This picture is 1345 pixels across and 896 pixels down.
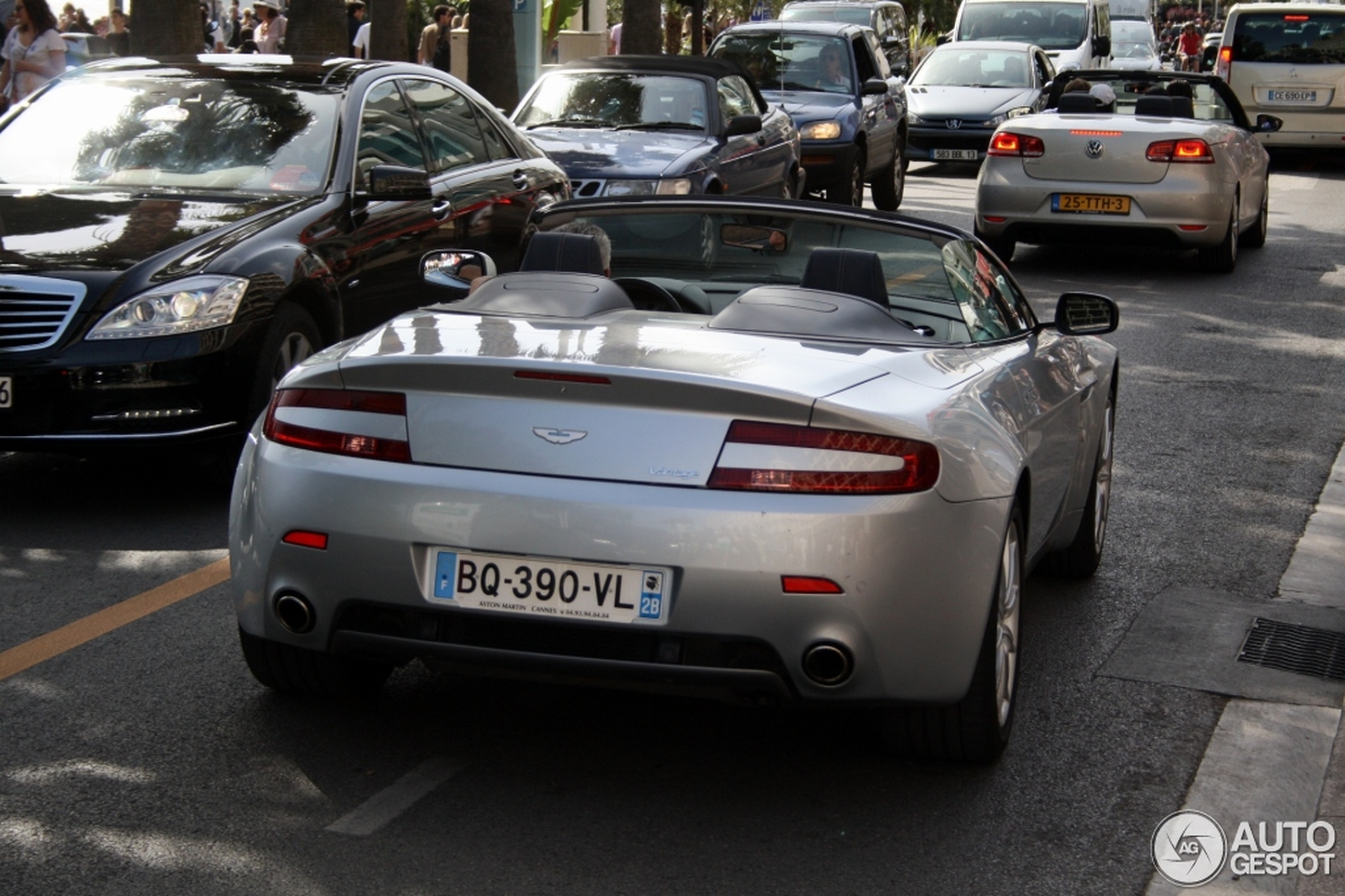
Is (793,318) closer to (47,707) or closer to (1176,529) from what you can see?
(47,707)

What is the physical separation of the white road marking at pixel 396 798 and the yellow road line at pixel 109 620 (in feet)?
4.46

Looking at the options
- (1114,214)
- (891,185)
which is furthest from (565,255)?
(891,185)

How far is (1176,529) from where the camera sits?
7.23m

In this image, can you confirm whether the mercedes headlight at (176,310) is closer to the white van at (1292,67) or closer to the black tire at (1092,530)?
the black tire at (1092,530)

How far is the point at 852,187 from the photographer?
1805cm

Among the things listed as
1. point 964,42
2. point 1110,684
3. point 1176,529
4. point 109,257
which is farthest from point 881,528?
point 964,42

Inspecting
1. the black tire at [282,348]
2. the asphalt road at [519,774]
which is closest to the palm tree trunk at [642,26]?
the black tire at [282,348]

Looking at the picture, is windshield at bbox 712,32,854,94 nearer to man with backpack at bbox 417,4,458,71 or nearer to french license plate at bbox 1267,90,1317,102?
man with backpack at bbox 417,4,458,71

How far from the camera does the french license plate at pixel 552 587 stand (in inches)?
155

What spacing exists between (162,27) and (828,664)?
10.2 m

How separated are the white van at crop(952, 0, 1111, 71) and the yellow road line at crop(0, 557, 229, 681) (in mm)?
23480

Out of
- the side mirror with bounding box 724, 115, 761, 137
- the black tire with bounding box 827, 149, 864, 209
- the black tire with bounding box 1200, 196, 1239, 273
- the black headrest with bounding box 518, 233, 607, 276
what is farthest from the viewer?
Answer: the black tire with bounding box 827, 149, 864, 209

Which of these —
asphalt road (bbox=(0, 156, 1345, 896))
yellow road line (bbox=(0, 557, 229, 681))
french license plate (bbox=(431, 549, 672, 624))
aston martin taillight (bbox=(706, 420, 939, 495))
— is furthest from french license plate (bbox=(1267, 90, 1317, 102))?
french license plate (bbox=(431, 549, 672, 624))

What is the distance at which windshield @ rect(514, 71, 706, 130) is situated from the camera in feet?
47.1
